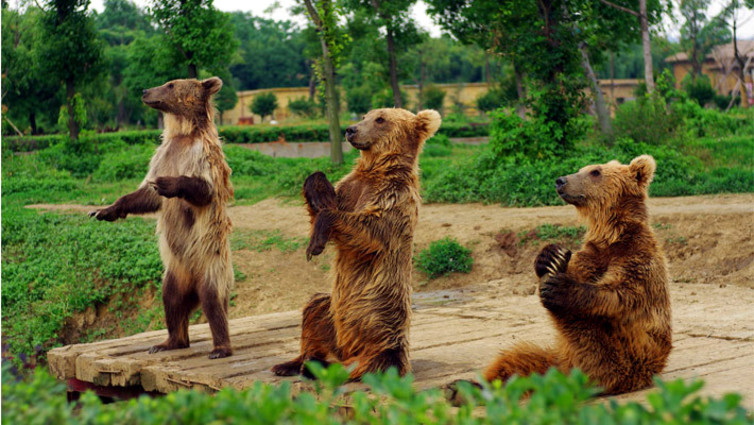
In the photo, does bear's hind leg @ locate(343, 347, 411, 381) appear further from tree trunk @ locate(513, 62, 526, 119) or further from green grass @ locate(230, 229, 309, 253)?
tree trunk @ locate(513, 62, 526, 119)

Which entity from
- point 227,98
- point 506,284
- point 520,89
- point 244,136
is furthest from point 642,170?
point 227,98

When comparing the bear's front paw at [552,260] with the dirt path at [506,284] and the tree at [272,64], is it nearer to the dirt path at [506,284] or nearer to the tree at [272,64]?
the dirt path at [506,284]

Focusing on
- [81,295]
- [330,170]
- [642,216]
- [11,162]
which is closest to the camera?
[642,216]

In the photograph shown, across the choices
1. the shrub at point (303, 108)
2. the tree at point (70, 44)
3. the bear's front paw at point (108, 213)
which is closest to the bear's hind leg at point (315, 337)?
the bear's front paw at point (108, 213)

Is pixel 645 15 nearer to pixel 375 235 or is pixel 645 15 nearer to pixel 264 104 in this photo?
pixel 375 235

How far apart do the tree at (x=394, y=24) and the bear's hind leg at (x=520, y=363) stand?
21.1 metres

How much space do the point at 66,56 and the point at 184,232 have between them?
17816mm

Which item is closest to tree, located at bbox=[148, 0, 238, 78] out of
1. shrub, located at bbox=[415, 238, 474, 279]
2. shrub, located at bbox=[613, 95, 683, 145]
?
shrub, located at bbox=[613, 95, 683, 145]

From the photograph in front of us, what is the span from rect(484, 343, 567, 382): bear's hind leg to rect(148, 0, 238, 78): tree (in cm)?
1687

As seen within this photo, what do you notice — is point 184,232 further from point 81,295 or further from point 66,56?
point 66,56

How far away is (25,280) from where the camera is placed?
10.4 metres

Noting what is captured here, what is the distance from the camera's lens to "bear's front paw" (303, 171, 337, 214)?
14.5 ft

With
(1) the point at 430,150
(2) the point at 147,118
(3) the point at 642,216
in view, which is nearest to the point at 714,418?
(3) the point at 642,216

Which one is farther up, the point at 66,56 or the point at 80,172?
the point at 66,56
